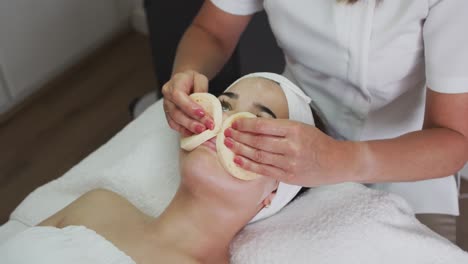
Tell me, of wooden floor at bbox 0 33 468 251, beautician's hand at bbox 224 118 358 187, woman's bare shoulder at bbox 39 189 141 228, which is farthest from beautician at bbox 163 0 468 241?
wooden floor at bbox 0 33 468 251

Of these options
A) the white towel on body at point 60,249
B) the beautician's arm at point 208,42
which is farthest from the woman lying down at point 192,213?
the beautician's arm at point 208,42

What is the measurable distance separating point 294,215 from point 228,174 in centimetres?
19

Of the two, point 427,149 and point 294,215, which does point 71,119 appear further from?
point 427,149

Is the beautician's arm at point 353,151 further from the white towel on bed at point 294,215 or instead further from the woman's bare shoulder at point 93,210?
the woman's bare shoulder at point 93,210

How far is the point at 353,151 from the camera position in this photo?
0.89 metres

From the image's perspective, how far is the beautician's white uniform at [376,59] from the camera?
2.97 ft

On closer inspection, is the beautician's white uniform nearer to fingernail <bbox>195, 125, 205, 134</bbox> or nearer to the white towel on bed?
the white towel on bed

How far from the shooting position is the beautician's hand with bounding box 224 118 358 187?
2.75 feet

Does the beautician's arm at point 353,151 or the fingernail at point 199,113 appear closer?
the beautician's arm at point 353,151

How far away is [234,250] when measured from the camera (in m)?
1.03

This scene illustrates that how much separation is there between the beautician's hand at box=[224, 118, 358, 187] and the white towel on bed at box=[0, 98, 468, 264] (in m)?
0.15

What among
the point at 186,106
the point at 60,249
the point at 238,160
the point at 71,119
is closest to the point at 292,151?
the point at 238,160

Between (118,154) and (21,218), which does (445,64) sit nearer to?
(118,154)

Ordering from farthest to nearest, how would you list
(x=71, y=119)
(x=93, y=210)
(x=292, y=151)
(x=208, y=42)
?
1. (x=71, y=119)
2. (x=208, y=42)
3. (x=93, y=210)
4. (x=292, y=151)
